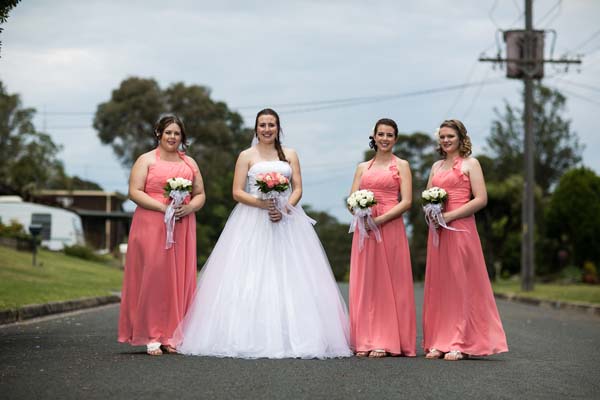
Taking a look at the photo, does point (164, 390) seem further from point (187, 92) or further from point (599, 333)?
point (187, 92)

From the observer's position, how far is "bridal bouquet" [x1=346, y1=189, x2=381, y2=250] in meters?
10.7

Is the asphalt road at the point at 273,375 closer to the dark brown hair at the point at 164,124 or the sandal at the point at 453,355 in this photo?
the sandal at the point at 453,355

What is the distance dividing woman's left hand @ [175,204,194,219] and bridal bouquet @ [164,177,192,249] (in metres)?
0.04

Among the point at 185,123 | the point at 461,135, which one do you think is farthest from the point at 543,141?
the point at 461,135

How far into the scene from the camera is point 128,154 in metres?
61.9

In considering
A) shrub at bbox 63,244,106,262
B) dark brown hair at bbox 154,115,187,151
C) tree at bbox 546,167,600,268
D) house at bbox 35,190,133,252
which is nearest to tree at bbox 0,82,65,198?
house at bbox 35,190,133,252

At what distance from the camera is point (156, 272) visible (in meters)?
10.6

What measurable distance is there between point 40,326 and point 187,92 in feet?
168

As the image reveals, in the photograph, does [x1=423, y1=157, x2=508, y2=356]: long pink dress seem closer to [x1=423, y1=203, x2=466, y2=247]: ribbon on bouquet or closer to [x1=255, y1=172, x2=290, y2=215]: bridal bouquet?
[x1=423, y1=203, x2=466, y2=247]: ribbon on bouquet

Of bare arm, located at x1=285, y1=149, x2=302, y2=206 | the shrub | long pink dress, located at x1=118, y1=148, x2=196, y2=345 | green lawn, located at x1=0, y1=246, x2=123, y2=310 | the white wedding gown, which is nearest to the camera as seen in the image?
the white wedding gown

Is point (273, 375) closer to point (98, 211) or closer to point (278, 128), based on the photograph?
point (278, 128)

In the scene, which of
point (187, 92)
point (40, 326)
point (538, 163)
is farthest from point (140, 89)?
point (40, 326)

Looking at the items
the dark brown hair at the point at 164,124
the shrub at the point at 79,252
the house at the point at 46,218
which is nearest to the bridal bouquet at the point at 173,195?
the dark brown hair at the point at 164,124

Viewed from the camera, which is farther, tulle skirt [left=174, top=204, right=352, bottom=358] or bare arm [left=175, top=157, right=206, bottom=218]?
bare arm [left=175, top=157, right=206, bottom=218]
